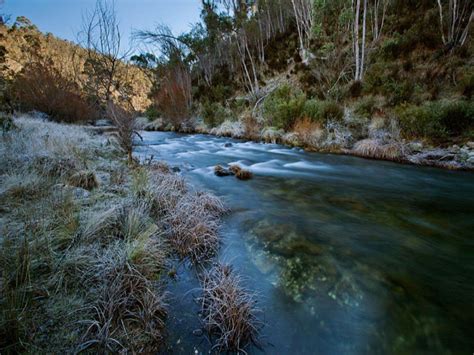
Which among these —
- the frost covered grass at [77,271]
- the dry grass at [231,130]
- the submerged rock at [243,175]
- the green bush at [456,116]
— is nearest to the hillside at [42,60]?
the dry grass at [231,130]

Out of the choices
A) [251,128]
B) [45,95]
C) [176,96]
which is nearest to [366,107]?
[251,128]

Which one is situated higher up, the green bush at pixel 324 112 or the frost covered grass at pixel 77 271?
the green bush at pixel 324 112

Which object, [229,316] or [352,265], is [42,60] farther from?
[352,265]

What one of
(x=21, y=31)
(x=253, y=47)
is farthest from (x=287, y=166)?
(x=21, y=31)

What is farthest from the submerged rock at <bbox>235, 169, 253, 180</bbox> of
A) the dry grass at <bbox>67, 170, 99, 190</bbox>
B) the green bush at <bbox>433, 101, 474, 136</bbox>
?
the green bush at <bbox>433, 101, 474, 136</bbox>

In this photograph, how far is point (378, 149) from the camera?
6.59m

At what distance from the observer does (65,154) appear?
452cm

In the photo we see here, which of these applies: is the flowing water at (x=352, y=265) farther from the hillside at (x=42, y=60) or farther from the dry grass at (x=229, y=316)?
the hillside at (x=42, y=60)

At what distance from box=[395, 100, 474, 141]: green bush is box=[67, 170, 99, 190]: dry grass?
783 cm

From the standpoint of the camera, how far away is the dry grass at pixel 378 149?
20.5 feet

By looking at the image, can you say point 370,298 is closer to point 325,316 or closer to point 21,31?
point 325,316

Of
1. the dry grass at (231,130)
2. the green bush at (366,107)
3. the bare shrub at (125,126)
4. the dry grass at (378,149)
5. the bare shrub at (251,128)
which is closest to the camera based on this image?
the bare shrub at (125,126)

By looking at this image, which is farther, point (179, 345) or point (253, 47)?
point (253, 47)

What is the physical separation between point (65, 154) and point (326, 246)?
16.5 ft
